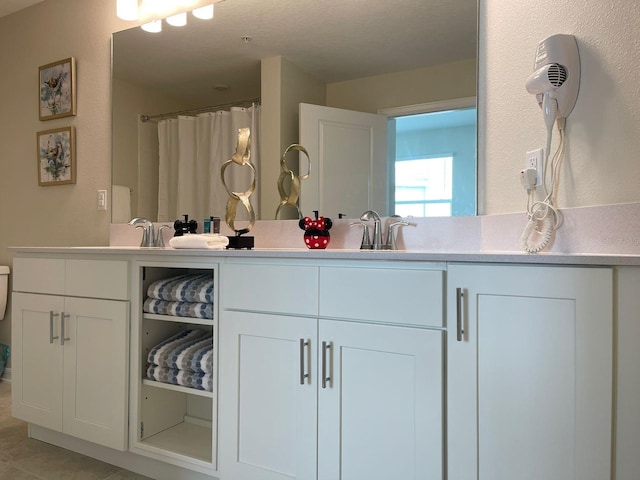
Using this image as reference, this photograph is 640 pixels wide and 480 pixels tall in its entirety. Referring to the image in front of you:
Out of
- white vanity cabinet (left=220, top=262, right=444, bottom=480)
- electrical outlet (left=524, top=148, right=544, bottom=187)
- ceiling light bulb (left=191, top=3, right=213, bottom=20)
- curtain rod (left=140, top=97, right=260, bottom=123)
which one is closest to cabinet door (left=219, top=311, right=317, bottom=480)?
white vanity cabinet (left=220, top=262, right=444, bottom=480)

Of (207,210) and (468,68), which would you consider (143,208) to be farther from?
(468,68)

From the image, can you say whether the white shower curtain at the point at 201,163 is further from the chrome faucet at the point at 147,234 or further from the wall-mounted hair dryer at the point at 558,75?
the wall-mounted hair dryer at the point at 558,75

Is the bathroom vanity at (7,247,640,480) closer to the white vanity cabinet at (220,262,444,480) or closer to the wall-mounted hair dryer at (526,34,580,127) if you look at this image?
the white vanity cabinet at (220,262,444,480)

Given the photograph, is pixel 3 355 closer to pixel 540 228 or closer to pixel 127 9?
pixel 127 9

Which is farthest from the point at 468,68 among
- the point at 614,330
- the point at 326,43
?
the point at 614,330

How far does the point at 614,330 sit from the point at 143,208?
221 cm

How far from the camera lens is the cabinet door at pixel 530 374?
1019 millimetres

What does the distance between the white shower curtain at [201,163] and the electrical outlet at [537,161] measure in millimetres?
1185

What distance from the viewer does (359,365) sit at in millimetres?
1334

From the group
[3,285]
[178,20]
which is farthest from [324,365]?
[3,285]

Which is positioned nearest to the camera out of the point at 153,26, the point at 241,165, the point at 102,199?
the point at 241,165

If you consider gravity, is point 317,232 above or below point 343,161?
below

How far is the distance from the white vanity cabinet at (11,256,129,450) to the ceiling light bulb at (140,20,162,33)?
4.30 feet

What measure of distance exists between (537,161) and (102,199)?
225cm
